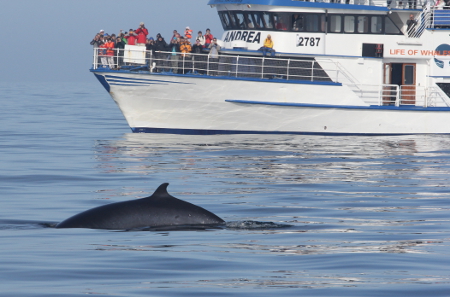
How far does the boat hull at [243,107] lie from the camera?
1146 inches

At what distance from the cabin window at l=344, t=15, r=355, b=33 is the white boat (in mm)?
39

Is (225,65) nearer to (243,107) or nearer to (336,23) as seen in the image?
(243,107)

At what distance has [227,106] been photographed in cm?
2938

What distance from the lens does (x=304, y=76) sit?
29328 millimetres

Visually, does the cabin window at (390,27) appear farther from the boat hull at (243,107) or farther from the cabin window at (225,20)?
the cabin window at (225,20)

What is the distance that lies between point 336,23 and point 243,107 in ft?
17.0

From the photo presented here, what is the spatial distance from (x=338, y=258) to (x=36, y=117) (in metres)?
34.6

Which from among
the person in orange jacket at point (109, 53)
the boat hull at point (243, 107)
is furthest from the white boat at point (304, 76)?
the person in orange jacket at point (109, 53)

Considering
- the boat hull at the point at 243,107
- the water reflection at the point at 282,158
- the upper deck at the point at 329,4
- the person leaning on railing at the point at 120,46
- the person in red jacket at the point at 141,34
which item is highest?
the upper deck at the point at 329,4

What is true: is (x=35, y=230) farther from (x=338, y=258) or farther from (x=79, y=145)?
(x=79, y=145)

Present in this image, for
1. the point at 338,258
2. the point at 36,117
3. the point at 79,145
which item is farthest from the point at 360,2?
the point at 338,258

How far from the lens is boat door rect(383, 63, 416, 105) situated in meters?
31.8

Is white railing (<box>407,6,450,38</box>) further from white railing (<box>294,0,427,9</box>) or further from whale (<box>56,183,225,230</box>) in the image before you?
whale (<box>56,183,225,230</box>)

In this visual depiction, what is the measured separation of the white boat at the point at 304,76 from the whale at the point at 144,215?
17.2 m
